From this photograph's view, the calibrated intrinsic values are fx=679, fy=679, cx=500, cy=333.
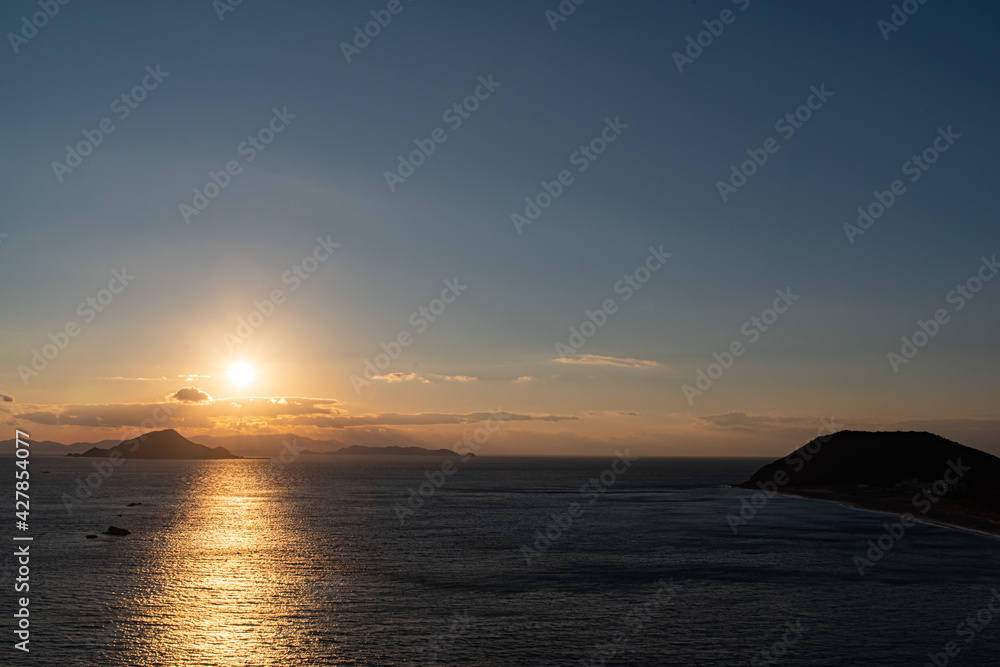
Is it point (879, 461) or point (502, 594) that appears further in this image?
point (879, 461)

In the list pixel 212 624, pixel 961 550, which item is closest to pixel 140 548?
pixel 212 624

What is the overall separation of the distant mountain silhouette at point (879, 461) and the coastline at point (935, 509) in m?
18.5

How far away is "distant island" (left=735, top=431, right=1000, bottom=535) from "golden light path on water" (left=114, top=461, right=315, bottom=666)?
89128 mm

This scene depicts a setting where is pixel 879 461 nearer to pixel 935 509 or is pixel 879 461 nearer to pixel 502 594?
pixel 935 509

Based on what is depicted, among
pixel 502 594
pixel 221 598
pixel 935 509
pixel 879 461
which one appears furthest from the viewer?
pixel 879 461

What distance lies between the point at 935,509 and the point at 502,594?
92.5m

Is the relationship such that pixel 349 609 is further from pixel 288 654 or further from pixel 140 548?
pixel 140 548

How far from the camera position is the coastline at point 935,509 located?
90.0 m

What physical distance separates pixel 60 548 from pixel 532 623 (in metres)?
54.8

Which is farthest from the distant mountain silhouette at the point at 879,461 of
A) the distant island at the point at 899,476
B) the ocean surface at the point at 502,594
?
the ocean surface at the point at 502,594

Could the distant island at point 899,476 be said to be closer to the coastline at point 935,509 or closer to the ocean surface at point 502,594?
the coastline at point 935,509

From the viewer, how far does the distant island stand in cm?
11094

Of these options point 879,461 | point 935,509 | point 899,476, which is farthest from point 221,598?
point 879,461

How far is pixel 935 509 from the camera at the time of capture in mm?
109625
